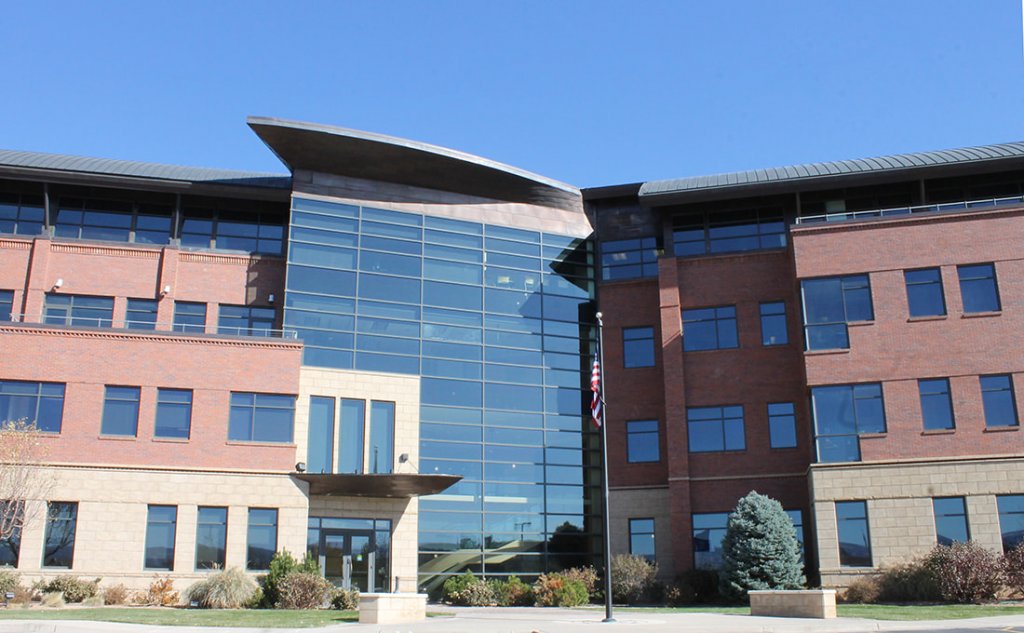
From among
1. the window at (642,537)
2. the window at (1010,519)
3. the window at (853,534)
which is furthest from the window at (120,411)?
the window at (1010,519)

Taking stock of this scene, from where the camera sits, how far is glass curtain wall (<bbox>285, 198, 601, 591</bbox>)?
37.4m

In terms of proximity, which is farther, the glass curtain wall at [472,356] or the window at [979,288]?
the glass curtain wall at [472,356]

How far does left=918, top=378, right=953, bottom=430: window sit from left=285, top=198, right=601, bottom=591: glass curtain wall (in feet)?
41.9

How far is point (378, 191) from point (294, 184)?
3405 mm

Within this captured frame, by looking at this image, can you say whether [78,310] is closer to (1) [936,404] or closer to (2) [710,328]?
(2) [710,328]

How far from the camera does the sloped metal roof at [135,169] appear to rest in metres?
37.9

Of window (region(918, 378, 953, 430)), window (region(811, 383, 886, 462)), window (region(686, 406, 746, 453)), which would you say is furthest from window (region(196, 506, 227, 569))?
window (region(918, 378, 953, 430))

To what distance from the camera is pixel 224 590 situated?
30016 mm

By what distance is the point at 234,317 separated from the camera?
129ft

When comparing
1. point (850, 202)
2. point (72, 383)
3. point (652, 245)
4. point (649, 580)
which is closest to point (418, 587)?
point (649, 580)

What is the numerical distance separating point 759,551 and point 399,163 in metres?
19.8

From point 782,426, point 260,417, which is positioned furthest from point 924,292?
point 260,417

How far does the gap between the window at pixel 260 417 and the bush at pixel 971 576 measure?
70.3 feet

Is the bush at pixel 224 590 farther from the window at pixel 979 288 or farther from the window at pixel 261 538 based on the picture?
the window at pixel 979 288
